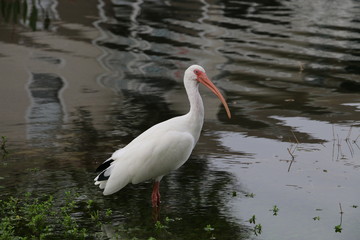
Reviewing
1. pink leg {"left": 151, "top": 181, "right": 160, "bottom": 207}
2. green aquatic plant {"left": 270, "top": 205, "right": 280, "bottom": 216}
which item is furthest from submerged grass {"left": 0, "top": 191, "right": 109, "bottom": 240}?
green aquatic plant {"left": 270, "top": 205, "right": 280, "bottom": 216}

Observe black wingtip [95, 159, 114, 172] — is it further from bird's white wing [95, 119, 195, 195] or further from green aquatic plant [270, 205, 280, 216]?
green aquatic plant [270, 205, 280, 216]

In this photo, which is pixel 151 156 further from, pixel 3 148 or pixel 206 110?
pixel 206 110

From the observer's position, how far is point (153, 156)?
8.11m

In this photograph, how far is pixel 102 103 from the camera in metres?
12.8

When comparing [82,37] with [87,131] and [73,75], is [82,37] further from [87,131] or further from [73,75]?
[87,131]

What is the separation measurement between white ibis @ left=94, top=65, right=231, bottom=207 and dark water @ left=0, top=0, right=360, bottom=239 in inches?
10.8

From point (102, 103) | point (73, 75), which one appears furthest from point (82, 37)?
point (102, 103)

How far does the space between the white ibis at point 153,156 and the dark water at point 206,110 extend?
0.27m

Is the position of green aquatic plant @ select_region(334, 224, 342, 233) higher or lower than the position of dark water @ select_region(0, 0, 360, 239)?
higher

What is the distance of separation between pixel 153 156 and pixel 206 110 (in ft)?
14.7

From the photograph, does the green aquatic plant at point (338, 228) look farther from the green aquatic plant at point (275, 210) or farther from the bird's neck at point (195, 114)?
the bird's neck at point (195, 114)

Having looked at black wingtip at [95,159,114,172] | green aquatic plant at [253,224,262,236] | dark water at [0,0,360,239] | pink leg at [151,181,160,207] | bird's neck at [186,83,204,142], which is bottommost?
dark water at [0,0,360,239]

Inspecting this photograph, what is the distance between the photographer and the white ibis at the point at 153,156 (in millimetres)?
8031

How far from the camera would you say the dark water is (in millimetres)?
8172
